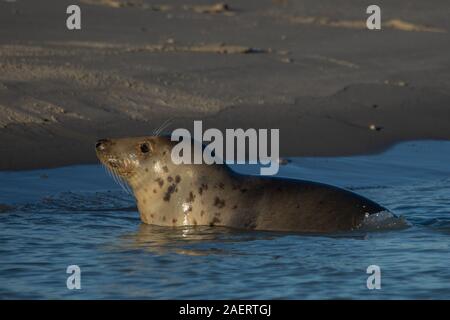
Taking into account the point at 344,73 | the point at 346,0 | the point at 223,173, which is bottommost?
the point at 223,173

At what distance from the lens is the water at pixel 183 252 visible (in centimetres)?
776

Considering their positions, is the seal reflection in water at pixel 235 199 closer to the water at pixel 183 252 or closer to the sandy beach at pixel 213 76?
the water at pixel 183 252

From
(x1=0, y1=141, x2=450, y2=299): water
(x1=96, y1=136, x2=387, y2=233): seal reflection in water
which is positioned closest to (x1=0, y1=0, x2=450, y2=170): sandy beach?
(x1=0, y1=141, x2=450, y2=299): water

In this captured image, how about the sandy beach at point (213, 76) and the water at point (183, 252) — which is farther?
the sandy beach at point (213, 76)

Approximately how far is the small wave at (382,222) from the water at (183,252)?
0.06 m

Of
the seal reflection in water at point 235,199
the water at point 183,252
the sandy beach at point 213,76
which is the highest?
the sandy beach at point 213,76

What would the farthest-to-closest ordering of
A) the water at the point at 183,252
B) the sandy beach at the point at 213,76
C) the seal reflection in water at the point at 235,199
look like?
1. the sandy beach at the point at 213,76
2. the seal reflection in water at the point at 235,199
3. the water at the point at 183,252

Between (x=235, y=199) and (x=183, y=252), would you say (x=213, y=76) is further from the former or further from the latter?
(x=183, y=252)

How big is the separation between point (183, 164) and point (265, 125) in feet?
10.6

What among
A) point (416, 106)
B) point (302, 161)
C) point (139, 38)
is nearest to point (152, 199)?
point (302, 161)

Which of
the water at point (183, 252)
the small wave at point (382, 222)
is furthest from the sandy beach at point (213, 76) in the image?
the small wave at point (382, 222)

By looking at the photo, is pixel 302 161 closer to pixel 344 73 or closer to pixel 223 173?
pixel 223 173

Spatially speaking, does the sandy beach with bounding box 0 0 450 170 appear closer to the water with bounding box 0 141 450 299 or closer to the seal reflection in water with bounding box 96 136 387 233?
the water with bounding box 0 141 450 299

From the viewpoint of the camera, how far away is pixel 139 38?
15453 millimetres
